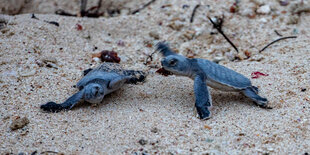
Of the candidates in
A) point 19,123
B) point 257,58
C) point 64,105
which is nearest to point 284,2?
point 257,58

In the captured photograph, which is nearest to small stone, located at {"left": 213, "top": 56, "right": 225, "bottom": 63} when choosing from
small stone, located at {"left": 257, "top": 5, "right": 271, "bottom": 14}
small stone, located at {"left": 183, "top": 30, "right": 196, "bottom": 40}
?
small stone, located at {"left": 183, "top": 30, "right": 196, "bottom": 40}

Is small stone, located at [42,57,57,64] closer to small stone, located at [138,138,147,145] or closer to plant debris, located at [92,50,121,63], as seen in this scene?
plant debris, located at [92,50,121,63]

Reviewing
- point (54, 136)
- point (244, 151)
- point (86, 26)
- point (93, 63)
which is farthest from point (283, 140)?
point (86, 26)

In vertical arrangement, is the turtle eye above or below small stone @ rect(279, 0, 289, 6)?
below

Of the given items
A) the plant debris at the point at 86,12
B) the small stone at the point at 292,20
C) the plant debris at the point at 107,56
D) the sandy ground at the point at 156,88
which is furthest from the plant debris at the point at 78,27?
the small stone at the point at 292,20

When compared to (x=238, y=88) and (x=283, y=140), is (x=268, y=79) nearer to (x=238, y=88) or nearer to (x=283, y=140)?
(x=238, y=88)

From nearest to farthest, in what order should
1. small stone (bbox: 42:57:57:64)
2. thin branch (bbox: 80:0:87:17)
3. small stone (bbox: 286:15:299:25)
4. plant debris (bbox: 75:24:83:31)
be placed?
small stone (bbox: 42:57:57:64) → plant debris (bbox: 75:24:83:31) → small stone (bbox: 286:15:299:25) → thin branch (bbox: 80:0:87:17)

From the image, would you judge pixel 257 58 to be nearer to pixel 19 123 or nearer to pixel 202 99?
pixel 202 99
